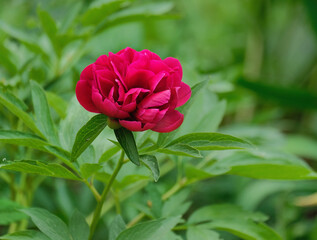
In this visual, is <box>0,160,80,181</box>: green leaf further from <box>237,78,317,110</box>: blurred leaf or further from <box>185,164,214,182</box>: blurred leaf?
<box>237,78,317,110</box>: blurred leaf

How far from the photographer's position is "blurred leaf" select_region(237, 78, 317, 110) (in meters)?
1.06

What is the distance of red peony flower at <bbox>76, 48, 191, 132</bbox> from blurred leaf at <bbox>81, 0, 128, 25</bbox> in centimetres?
26

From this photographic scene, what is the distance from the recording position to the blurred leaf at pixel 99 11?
57 centimetres

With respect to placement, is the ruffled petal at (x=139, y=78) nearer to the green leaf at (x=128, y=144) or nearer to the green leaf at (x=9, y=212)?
the green leaf at (x=128, y=144)

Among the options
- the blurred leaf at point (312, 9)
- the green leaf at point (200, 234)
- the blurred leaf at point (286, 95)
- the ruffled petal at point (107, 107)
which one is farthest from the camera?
the blurred leaf at point (312, 9)

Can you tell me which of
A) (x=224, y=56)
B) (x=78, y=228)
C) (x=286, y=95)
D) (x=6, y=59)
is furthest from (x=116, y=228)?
(x=224, y=56)

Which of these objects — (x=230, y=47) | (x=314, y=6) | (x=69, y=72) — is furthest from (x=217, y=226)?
(x=230, y=47)

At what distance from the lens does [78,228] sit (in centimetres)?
39

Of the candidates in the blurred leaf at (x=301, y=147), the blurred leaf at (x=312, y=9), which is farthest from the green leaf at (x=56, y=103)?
the blurred leaf at (x=312, y=9)

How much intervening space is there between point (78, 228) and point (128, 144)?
127 mm

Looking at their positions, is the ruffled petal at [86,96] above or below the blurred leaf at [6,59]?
below

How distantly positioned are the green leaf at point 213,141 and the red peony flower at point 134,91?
3cm

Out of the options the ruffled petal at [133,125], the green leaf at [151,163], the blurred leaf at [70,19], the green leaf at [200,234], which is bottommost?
the green leaf at [200,234]

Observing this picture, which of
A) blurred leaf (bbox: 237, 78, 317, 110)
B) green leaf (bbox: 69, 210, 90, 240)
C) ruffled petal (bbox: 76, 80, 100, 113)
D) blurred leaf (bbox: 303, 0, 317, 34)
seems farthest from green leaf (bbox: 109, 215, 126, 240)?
blurred leaf (bbox: 303, 0, 317, 34)
